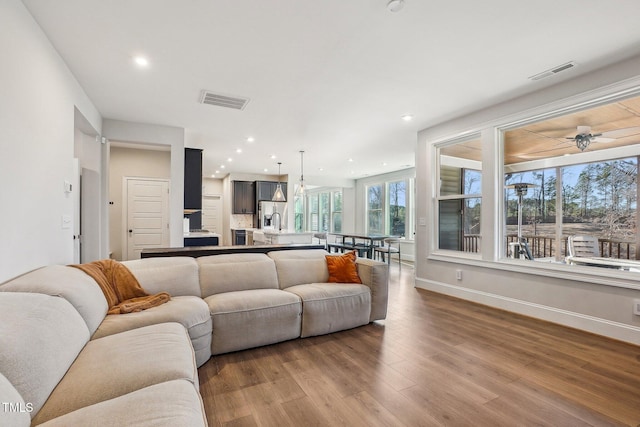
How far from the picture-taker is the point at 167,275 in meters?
2.70

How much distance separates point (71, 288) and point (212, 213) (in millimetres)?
8762

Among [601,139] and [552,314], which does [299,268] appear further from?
[601,139]

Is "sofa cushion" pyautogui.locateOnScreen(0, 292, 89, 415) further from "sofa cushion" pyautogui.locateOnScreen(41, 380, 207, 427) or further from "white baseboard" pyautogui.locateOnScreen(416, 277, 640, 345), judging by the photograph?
"white baseboard" pyautogui.locateOnScreen(416, 277, 640, 345)

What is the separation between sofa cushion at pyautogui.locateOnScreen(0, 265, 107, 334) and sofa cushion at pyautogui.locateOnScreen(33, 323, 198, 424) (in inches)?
8.9

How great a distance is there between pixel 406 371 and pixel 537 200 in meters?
3.01

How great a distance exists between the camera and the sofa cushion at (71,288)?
5.48ft

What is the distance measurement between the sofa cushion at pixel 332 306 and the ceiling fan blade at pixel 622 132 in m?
3.04

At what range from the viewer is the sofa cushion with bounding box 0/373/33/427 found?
858 mm

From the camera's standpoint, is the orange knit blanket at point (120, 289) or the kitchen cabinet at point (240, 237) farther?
the kitchen cabinet at point (240, 237)

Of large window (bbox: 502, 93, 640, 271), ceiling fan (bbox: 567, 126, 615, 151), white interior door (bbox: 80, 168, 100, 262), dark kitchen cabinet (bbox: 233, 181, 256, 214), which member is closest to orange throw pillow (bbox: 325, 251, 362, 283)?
large window (bbox: 502, 93, 640, 271)

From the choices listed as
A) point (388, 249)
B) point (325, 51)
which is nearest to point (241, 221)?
point (388, 249)

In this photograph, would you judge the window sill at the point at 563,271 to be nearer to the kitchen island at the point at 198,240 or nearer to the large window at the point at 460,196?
the large window at the point at 460,196

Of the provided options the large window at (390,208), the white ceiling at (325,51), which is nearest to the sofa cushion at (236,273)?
the white ceiling at (325,51)

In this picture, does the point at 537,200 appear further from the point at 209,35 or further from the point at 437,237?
the point at 209,35
